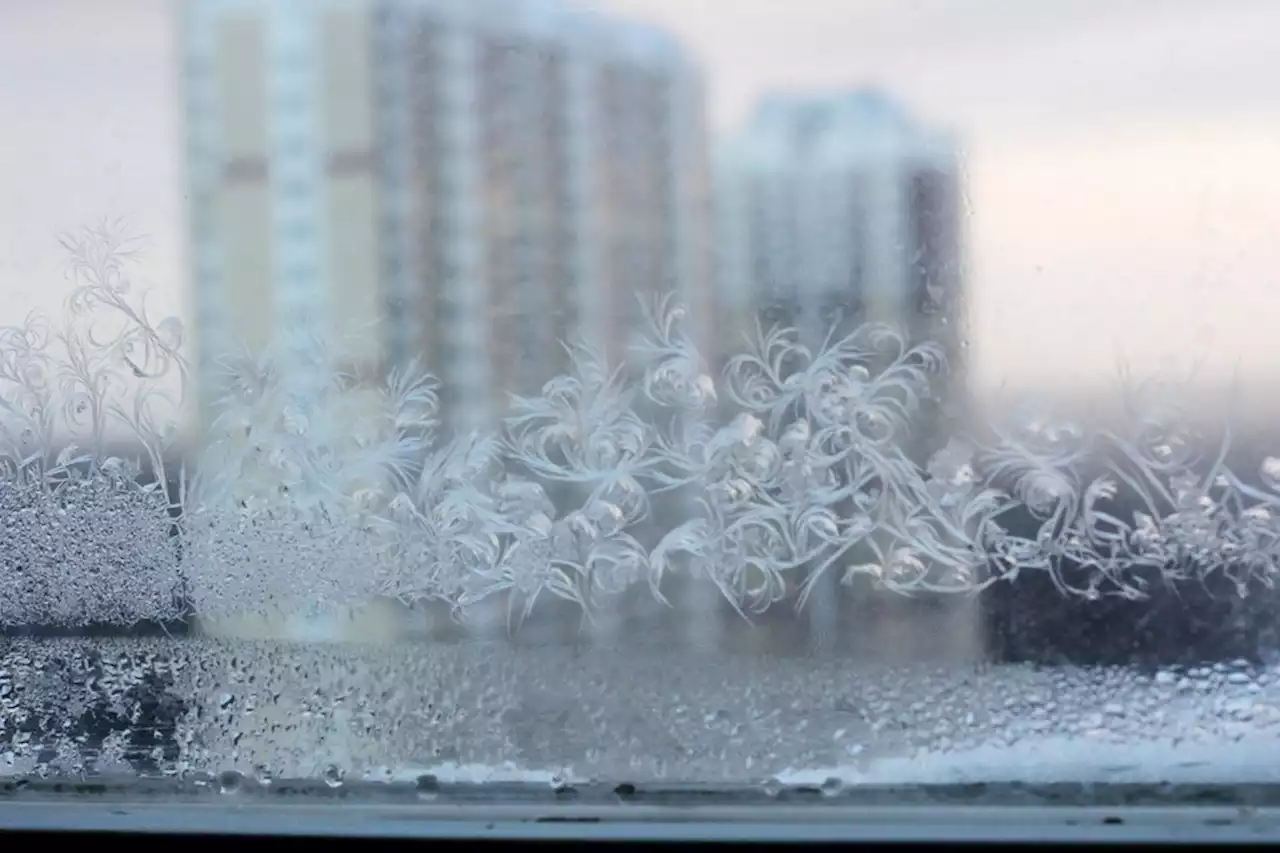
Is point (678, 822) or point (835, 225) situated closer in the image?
point (678, 822)

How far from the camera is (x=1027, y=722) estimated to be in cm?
100

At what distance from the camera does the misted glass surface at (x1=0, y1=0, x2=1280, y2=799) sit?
1.01m

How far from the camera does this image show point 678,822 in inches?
37.4

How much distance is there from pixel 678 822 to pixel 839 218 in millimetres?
559

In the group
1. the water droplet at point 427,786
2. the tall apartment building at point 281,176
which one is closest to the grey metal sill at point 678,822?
the water droplet at point 427,786

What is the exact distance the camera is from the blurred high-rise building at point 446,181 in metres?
1.07

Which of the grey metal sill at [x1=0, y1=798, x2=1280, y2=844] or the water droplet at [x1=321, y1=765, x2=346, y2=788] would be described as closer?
the grey metal sill at [x1=0, y1=798, x2=1280, y2=844]

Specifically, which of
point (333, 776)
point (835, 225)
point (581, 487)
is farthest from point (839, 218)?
point (333, 776)

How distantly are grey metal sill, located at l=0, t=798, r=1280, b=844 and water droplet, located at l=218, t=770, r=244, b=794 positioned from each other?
0.03 m

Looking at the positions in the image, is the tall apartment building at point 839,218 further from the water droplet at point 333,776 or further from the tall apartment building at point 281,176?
the water droplet at point 333,776

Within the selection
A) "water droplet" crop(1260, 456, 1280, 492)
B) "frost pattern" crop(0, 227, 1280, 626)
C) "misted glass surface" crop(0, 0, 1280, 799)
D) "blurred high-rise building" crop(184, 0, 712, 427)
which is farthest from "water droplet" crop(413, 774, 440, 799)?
"water droplet" crop(1260, 456, 1280, 492)

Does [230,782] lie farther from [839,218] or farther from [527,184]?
[839,218]

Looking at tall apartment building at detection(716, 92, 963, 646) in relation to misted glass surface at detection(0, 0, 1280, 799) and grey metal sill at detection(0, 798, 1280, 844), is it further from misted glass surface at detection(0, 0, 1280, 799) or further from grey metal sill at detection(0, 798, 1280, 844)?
grey metal sill at detection(0, 798, 1280, 844)

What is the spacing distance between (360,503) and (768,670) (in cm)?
41
